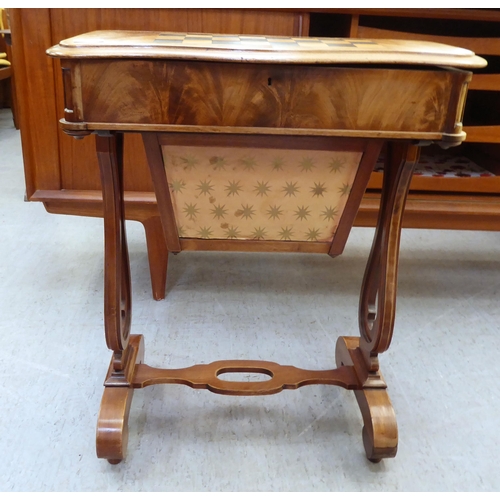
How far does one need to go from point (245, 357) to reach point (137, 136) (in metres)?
0.70

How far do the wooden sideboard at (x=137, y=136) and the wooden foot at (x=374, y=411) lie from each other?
0.51m

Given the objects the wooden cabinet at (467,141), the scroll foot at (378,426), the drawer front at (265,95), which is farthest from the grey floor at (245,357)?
the drawer front at (265,95)

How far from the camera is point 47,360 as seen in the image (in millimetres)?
1406

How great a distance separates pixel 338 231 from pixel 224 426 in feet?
1.90

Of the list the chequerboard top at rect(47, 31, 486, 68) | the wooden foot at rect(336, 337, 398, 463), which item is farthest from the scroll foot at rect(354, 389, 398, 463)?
the chequerboard top at rect(47, 31, 486, 68)

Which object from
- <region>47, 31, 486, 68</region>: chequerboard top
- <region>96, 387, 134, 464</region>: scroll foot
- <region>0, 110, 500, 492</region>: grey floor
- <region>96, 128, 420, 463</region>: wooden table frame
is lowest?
<region>0, 110, 500, 492</region>: grey floor

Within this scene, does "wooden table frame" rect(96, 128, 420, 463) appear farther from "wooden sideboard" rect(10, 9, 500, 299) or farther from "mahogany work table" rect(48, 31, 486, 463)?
"wooden sideboard" rect(10, 9, 500, 299)

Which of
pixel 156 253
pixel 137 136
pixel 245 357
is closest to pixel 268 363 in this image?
pixel 245 357

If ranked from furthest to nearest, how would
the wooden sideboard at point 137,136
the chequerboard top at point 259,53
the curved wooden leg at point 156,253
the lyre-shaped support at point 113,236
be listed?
1. the curved wooden leg at point 156,253
2. the wooden sideboard at point 137,136
3. the lyre-shaped support at point 113,236
4. the chequerboard top at point 259,53

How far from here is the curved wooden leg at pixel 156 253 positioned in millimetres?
1640

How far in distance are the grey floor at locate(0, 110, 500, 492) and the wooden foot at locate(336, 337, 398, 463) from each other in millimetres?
56

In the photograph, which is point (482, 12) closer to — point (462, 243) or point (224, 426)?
point (462, 243)

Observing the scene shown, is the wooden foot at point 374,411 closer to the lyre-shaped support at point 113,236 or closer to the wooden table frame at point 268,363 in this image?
the wooden table frame at point 268,363

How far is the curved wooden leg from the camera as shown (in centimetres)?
164
